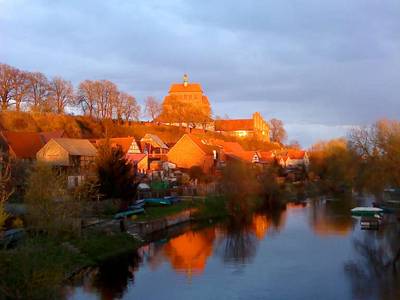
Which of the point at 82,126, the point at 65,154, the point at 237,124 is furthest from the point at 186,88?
the point at 65,154

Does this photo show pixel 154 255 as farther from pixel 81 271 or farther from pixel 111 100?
pixel 111 100

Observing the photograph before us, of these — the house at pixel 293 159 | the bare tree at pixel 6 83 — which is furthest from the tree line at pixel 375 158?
the bare tree at pixel 6 83

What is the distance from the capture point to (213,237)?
33.1m

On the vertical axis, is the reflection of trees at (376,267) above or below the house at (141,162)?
below

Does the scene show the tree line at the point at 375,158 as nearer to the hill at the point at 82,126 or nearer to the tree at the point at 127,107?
the hill at the point at 82,126

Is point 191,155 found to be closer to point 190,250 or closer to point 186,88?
point 190,250

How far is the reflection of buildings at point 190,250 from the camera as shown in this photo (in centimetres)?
2439

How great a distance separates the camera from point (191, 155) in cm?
6019

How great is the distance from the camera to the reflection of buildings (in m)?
24.4

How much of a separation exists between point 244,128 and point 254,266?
279ft

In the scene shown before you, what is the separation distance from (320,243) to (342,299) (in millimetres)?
11526

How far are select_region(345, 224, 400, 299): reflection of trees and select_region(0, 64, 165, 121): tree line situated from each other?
44.8 m

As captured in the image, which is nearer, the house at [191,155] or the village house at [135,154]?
the village house at [135,154]

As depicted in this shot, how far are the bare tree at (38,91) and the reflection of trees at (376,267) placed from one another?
45.1m
